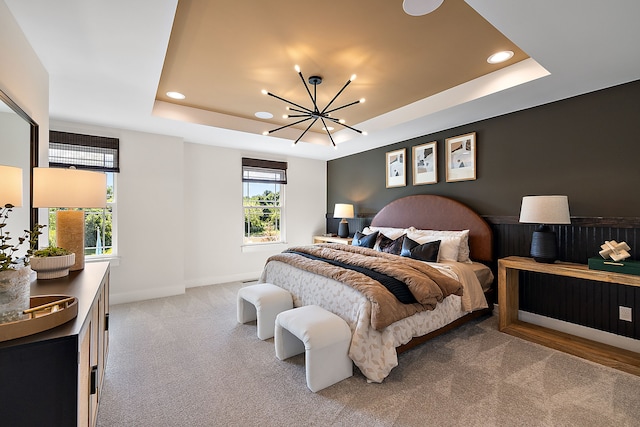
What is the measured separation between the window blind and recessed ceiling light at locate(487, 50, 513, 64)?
397 centimetres

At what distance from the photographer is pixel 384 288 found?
7.98 feet

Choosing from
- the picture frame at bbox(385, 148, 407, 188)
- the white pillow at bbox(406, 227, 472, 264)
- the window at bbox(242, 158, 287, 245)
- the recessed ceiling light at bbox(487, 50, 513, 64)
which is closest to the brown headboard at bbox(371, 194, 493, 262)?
the white pillow at bbox(406, 227, 472, 264)

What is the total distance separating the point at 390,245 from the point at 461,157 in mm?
1547

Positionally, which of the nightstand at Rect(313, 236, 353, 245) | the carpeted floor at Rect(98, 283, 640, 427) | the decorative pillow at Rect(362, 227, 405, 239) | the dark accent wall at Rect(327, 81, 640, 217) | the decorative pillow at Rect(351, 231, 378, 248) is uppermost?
the dark accent wall at Rect(327, 81, 640, 217)

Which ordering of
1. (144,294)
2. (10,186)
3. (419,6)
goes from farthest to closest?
(144,294) < (419,6) < (10,186)

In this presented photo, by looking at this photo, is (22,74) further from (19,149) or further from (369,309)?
(369,309)

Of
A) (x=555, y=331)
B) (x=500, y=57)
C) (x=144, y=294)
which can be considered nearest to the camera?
(x=500, y=57)

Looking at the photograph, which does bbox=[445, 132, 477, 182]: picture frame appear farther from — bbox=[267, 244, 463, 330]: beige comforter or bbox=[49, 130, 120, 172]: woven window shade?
bbox=[49, 130, 120, 172]: woven window shade

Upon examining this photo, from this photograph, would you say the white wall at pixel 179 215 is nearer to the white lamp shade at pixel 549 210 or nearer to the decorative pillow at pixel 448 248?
the decorative pillow at pixel 448 248

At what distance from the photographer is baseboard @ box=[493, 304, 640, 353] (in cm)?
269

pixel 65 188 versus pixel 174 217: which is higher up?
pixel 65 188

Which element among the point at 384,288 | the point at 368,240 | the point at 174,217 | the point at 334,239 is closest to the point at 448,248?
the point at 368,240

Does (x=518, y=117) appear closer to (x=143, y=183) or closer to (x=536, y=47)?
(x=536, y=47)

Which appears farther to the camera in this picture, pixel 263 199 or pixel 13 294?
pixel 263 199
